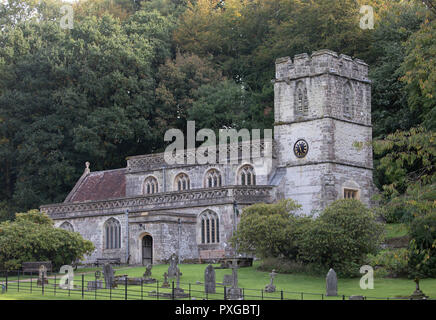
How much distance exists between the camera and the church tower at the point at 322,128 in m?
47.0

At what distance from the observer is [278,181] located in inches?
1884

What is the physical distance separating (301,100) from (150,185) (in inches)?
519

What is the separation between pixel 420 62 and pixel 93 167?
43846 millimetres

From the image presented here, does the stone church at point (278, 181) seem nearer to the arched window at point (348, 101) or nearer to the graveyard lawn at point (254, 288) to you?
the arched window at point (348, 101)

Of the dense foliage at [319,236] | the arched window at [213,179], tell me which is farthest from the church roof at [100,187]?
the dense foliage at [319,236]

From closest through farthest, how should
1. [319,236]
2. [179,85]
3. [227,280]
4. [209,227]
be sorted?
[227,280] → [319,236] → [209,227] → [179,85]

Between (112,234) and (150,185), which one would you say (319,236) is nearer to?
(112,234)

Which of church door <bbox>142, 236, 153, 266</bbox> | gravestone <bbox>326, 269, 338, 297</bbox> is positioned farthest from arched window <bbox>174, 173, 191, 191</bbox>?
gravestone <bbox>326, 269, 338, 297</bbox>

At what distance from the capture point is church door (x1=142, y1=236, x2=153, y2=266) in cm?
4700

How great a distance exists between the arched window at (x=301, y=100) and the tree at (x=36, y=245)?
15.7 m

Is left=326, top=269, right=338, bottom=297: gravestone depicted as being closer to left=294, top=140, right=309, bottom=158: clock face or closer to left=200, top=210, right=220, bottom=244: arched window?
left=200, top=210, right=220, bottom=244: arched window

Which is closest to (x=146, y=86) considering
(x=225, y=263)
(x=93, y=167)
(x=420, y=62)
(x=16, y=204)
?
(x=93, y=167)

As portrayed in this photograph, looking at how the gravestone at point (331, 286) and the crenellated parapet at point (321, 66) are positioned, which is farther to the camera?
the crenellated parapet at point (321, 66)

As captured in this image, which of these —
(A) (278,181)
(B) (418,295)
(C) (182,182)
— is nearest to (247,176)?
(A) (278,181)
